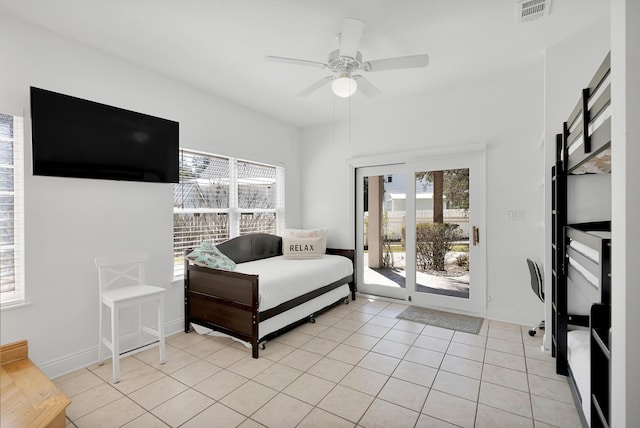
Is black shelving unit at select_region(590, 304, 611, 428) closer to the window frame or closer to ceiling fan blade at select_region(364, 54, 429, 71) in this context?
ceiling fan blade at select_region(364, 54, 429, 71)

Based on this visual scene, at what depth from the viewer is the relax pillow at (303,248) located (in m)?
4.25

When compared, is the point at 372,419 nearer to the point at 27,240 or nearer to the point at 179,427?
the point at 179,427

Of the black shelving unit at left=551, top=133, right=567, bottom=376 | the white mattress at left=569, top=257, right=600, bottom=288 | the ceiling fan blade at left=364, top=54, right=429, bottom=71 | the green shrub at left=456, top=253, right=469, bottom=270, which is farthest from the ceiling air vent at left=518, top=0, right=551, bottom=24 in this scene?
the green shrub at left=456, top=253, right=469, bottom=270

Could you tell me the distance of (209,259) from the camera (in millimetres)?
3113

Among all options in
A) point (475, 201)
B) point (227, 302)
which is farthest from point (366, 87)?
point (227, 302)

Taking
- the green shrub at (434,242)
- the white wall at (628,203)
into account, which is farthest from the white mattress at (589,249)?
the green shrub at (434,242)

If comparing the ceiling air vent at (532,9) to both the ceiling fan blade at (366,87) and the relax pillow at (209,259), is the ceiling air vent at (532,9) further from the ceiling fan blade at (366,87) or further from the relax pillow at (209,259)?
the relax pillow at (209,259)

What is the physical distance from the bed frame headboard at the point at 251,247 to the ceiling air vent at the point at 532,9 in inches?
136

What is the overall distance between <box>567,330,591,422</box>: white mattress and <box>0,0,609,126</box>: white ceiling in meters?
2.28

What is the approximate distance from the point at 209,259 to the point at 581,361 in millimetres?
2948

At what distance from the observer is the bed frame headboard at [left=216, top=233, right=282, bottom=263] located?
382 cm

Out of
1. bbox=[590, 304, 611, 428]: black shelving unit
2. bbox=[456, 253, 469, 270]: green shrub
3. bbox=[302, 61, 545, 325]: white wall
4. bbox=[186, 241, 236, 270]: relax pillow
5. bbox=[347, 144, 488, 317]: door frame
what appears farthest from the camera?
bbox=[456, 253, 469, 270]: green shrub

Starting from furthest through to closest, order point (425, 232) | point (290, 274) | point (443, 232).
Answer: point (425, 232)
point (443, 232)
point (290, 274)

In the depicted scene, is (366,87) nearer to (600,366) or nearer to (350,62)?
(350,62)
